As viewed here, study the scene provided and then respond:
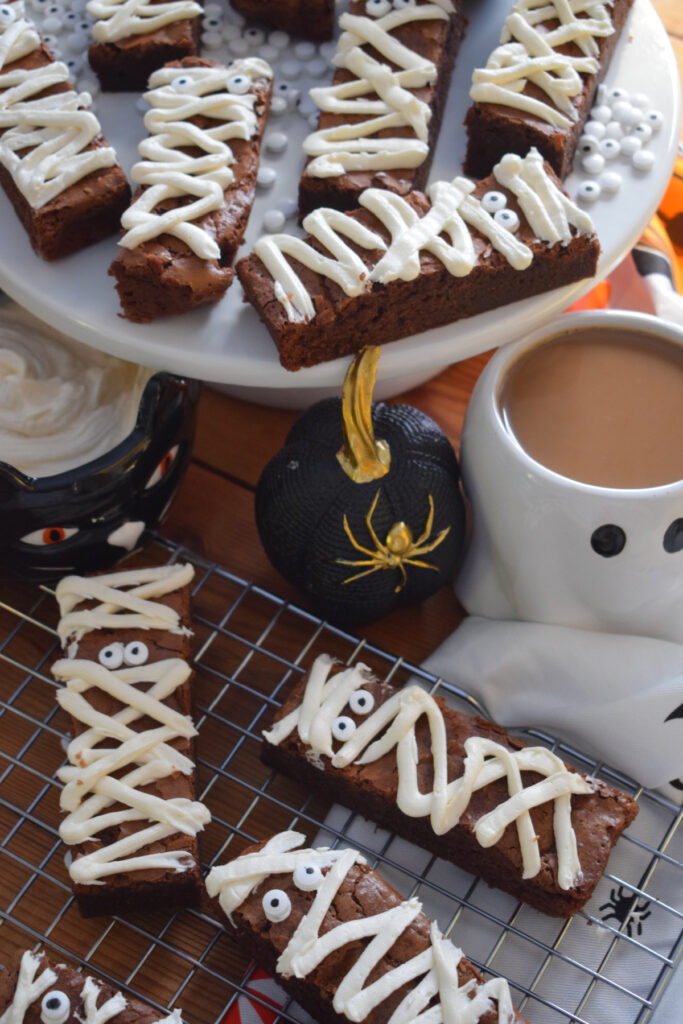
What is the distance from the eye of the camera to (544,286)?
4.71ft

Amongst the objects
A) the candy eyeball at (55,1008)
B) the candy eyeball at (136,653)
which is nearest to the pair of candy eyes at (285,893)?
the candy eyeball at (55,1008)

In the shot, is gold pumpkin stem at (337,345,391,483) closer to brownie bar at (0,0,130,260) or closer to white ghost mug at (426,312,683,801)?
white ghost mug at (426,312,683,801)

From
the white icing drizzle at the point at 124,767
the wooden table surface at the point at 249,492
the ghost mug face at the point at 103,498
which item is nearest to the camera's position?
the white icing drizzle at the point at 124,767

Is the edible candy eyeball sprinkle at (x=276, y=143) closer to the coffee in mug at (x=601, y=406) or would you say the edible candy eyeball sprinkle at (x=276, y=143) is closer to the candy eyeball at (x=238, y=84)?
the candy eyeball at (x=238, y=84)

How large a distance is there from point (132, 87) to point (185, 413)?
48 cm

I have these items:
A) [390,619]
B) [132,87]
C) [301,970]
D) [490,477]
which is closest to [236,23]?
[132,87]

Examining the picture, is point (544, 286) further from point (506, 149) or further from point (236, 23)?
point (236, 23)

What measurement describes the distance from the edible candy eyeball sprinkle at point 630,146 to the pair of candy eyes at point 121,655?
91 centimetres

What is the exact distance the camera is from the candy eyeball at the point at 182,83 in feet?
4.84

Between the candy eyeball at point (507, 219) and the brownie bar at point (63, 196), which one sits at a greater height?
the candy eyeball at point (507, 219)

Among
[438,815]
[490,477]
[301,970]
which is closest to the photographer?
[301,970]

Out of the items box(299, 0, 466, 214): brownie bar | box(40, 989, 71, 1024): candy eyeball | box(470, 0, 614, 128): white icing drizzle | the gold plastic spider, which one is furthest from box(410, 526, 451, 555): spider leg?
box(40, 989, 71, 1024): candy eyeball

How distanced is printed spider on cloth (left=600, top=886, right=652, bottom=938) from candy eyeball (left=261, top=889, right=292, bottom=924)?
0.39m

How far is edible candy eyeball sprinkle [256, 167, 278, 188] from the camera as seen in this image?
1499 millimetres
